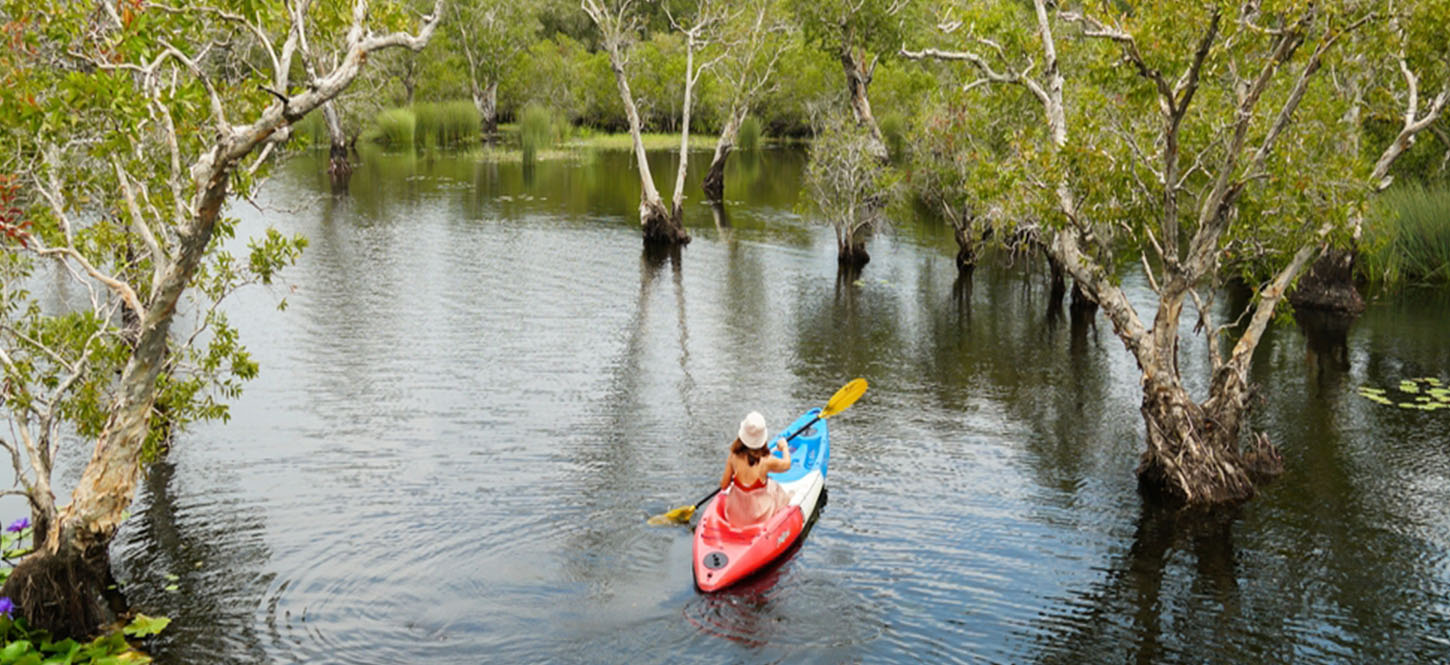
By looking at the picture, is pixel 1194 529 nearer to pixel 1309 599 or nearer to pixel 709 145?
pixel 1309 599

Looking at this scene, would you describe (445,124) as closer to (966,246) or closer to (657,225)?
(657,225)

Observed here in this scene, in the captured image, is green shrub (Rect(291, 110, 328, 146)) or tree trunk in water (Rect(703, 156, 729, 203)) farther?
green shrub (Rect(291, 110, 328, 146))

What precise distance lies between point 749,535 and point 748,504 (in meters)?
0.50

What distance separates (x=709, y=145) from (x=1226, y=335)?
55608 millimetres

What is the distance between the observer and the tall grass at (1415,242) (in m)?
30.2

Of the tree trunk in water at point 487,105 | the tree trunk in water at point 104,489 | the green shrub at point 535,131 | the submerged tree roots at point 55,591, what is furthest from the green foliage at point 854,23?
the tree trunk in water at point 487,105

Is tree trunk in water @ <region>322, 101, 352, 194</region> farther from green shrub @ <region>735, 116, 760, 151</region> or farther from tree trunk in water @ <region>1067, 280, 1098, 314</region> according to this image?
tree trunk in water @ <region>1067, 280, 1098, 314</region>

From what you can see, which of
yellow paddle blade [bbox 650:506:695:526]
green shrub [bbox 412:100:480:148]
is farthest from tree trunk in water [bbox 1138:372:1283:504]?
green shrub [bbox 412:100:480:148]

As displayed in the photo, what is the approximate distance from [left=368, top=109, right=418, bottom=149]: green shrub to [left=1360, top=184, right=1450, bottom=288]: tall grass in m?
54.6

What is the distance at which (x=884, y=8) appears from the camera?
35844 millimetres

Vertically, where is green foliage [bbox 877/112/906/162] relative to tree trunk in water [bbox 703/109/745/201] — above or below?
above

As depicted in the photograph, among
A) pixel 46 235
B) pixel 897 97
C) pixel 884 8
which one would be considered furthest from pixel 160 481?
pixel 897 97

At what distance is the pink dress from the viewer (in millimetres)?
13875

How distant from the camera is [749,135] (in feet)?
251
